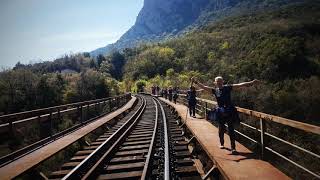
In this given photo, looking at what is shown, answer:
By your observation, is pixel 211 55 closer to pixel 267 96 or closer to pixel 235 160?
pixel 267 96

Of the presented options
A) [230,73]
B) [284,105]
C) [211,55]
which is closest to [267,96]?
[284,105]

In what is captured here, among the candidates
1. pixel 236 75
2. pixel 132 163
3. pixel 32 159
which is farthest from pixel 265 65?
pixel 32 159

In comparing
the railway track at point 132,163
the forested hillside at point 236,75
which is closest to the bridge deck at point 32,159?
the railway track at point 132,163

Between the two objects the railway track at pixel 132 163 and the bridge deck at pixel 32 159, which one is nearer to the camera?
the bridge deck at pixel 32 159

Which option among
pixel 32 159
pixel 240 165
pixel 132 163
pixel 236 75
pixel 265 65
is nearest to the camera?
pixel 240 165

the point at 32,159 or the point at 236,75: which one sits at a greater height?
the point at 236,75

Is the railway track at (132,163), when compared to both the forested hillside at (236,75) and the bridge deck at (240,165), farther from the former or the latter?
the forested hillside at (236,75)

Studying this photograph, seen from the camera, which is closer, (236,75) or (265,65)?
(265,65)

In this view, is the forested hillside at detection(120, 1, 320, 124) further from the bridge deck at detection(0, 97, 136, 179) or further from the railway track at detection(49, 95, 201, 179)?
the bridge deck at detection(0, 97, 136, 179)

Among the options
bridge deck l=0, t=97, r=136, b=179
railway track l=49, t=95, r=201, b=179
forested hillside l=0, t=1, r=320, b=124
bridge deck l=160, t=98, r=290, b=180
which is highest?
forested hillside l=0, t=1, r=320, b=124

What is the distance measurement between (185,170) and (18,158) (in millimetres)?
4094

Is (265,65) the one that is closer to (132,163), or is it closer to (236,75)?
(236,75)

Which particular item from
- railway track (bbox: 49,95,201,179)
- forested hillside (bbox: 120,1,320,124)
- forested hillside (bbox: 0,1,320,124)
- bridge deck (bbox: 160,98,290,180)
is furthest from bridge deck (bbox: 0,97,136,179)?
forested hillside (bbox: 120,1,320,124)

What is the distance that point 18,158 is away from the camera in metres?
8.67
